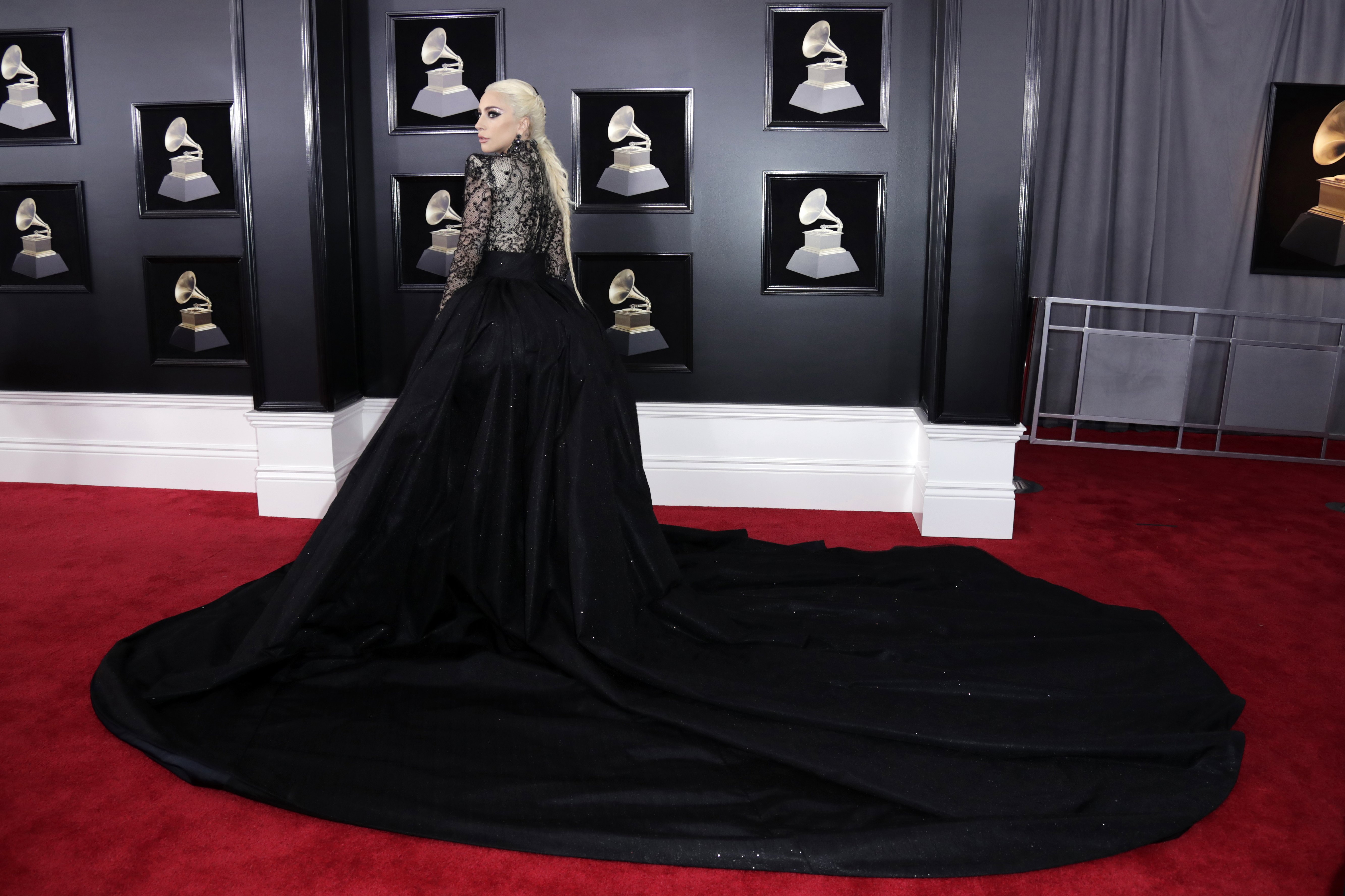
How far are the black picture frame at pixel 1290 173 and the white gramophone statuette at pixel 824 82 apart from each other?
3.40 metres

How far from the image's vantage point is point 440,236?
4262 millimetres

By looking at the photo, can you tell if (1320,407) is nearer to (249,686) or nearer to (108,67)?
(249,686)

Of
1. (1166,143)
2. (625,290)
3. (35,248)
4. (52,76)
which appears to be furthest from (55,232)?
(1166,143)

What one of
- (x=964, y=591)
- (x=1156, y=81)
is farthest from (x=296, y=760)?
(x=1156, y=81)

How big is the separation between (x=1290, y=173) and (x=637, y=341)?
444 cm

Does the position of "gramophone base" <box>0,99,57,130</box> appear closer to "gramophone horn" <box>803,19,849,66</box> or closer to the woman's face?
the woman's face

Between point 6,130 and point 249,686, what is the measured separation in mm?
3492

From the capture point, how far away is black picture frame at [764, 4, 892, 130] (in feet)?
13.1

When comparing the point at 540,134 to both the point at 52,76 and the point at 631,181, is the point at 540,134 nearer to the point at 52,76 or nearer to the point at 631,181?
the point at 631,181

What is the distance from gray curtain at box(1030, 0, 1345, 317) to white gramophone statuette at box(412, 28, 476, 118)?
359cm

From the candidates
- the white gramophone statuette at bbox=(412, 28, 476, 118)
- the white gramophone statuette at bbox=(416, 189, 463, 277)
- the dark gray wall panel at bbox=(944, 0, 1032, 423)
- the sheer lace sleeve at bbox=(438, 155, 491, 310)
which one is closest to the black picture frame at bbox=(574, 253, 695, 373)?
the white gramophone statuette at bbox=(416, 189, 463, 277)

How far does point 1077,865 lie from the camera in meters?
1.92

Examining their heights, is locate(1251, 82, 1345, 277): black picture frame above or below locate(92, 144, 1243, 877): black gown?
above

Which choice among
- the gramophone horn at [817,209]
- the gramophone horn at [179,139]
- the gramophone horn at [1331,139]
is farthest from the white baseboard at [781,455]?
the gramophone horn at [1331,139]
